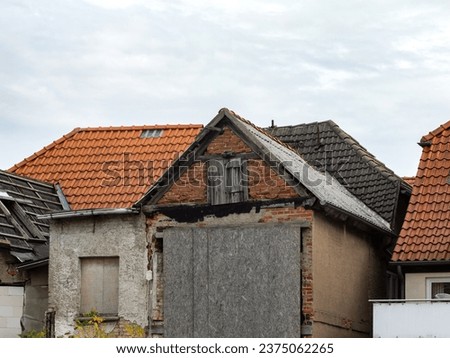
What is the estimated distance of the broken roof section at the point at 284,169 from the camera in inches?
1142

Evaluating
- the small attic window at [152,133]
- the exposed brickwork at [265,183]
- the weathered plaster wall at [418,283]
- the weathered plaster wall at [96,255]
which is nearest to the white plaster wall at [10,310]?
the weathered plaster wall at [96,255]

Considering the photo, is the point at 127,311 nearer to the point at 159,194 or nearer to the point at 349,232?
the point at 159,194

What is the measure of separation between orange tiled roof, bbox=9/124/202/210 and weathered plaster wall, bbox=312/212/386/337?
7166 mm

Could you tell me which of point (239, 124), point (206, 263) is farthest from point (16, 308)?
point (239, 124)

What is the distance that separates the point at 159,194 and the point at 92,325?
3.52 metres

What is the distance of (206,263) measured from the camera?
29.5 metres

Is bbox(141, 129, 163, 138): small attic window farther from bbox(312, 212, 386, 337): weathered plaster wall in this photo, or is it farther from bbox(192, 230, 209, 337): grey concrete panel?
bbox(192, 230, 209, 337): grey concrete panel

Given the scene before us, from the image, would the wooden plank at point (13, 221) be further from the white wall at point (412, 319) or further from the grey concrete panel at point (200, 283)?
the white wall at point (412, 319)

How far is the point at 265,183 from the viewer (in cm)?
2922

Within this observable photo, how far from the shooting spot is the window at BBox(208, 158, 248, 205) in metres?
29.5

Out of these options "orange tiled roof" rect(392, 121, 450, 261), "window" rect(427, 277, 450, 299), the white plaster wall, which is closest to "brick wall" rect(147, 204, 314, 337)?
"orange tiled roof" rect(392, 121, 450, 261)

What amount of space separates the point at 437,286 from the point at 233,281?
4688 millimetres

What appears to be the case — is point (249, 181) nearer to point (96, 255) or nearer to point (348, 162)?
point (96, 255)
